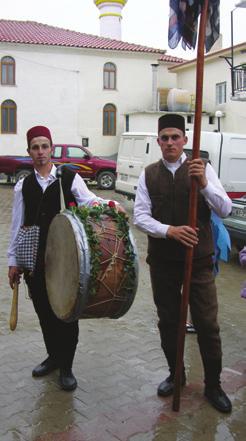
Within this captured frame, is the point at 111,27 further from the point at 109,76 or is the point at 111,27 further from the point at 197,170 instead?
the point at 197,170

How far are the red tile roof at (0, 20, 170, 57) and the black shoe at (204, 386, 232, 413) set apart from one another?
2765 centimetres

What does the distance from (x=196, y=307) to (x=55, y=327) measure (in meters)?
1.12

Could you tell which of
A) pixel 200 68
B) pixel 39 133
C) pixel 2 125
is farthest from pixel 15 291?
pixel 2 125

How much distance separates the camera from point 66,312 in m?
3.40

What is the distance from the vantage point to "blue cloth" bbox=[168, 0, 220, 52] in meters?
3.59

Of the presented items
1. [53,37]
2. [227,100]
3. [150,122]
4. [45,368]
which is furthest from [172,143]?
[53,37]

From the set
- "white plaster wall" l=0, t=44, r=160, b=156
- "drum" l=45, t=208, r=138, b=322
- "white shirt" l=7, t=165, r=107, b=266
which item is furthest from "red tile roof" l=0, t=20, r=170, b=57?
"drum" l=45, t=208, r=138, b=322

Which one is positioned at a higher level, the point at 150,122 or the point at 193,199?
the point at 150,122

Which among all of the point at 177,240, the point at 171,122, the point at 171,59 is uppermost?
the point at 171,59

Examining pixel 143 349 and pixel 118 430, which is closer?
pixel 118 430

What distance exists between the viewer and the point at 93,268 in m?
3.26

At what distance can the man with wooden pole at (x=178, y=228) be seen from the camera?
3.50 metres

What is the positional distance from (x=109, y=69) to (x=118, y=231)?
28245 millimetres

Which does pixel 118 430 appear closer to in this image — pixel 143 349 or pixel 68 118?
pixel 143 349
